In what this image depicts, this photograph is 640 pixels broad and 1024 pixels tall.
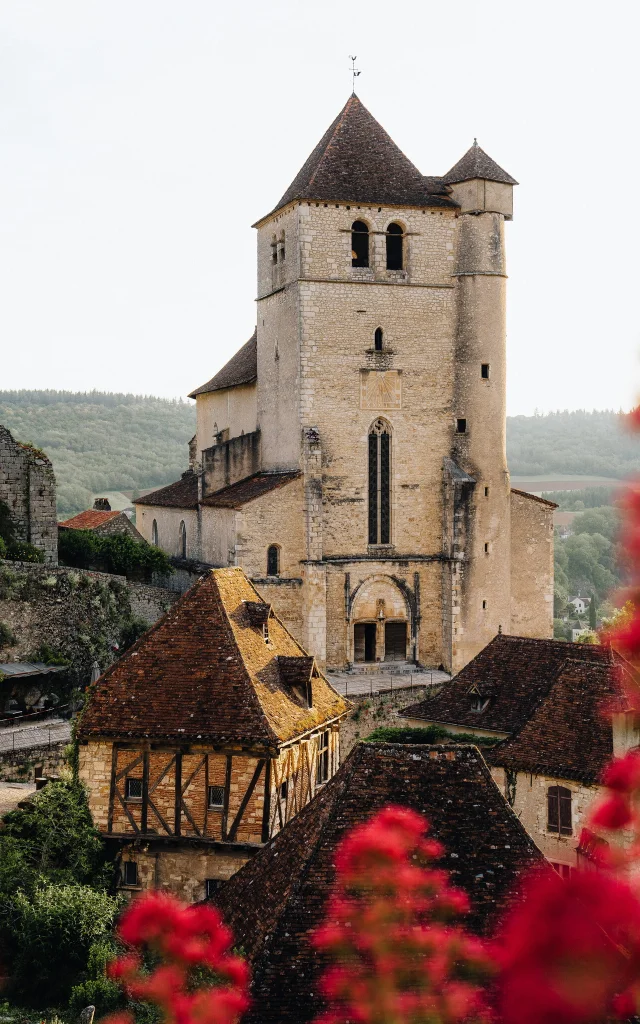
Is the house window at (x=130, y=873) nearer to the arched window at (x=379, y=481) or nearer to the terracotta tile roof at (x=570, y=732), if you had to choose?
the terracotta tile roof at (x=570, y=732)

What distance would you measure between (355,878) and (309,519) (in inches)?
1314

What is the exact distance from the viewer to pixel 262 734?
19.5 metres

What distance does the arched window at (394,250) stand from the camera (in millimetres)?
41094

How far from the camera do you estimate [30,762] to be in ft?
84.2

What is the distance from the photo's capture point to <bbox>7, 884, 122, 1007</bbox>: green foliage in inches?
631

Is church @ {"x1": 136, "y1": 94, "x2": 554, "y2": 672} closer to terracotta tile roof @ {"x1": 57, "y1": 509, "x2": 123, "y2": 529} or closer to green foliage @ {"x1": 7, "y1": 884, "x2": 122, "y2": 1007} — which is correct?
terracotta tile roof @ {"x1": 57, "y1": 509, "x2": 123, "y2": 529}

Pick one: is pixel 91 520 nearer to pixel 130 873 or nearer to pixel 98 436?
pixel 130 873

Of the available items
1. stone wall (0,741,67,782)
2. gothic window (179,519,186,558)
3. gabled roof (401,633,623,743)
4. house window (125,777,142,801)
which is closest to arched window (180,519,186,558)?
gothic window (179,519,186,558)

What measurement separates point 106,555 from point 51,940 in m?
25.4

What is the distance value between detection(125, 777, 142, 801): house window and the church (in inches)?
765

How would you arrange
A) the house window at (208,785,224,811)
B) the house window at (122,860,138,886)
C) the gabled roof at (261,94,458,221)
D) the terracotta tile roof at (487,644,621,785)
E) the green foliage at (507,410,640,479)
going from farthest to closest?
the green foliage at (507,410,640,479) → the gabled roof at (261,94,458,221) → the terracotta tile roof at (487,644,621,785) → the house window at (122,860,138,886) → the house window at (208,785,224,811)

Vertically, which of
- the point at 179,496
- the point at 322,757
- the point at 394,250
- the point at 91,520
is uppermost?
the point at 394,250

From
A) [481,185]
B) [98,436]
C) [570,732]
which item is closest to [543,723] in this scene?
[570,732]

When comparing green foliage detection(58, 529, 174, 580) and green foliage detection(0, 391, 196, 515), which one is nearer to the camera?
green foliage detection(58, 529, 174, 580)
